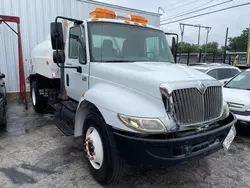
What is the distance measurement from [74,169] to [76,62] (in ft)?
5.97

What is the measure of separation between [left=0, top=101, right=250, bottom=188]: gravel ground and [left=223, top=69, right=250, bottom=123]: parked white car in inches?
24.1

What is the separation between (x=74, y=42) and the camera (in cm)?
396

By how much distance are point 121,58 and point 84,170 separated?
1.87 m

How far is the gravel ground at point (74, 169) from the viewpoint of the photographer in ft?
10.1

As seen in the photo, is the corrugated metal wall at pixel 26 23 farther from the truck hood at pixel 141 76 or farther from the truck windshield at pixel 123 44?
the truck hood at pixel 141 76

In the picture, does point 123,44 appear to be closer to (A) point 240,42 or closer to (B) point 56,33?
(B) point 56,33

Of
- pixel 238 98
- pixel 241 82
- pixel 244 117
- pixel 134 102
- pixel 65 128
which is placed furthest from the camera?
pixel 241 82

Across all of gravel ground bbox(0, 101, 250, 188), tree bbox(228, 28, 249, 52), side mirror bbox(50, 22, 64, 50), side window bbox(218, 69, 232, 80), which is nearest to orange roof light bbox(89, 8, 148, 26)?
side mirror bbox(50, 22, 64, 50)

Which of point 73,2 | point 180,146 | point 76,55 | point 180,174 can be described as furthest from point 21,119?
point 73,2

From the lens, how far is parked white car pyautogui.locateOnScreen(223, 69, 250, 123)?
189 inches

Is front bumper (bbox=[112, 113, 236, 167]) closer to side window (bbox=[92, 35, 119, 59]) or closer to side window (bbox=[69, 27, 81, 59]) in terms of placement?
side window (bbox=[92, 35, 119, 59])

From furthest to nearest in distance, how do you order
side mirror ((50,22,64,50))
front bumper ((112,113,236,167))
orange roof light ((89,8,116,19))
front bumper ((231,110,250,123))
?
front bumper ((231,110,250,123))
orange roof light ((89,8,116,19))
side mirror ((50,22,64,50))
front bumper ((112,113,236,167))

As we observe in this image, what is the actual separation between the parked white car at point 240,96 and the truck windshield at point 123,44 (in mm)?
2149

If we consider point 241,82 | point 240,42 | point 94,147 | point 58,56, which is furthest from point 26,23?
point 240,42
